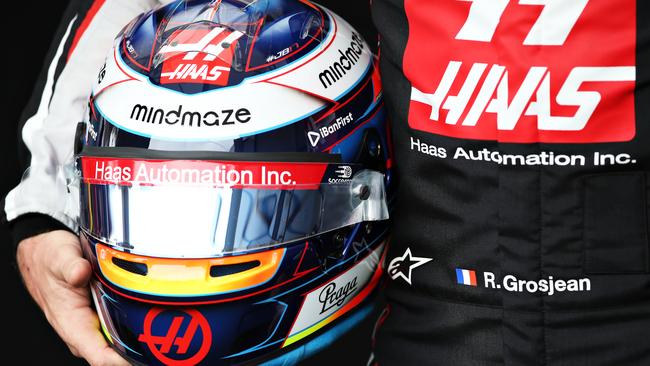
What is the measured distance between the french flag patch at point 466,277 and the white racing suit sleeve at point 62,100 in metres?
0.59

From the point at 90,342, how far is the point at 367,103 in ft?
1.69

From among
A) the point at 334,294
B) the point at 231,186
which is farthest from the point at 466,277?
the point at 231,186

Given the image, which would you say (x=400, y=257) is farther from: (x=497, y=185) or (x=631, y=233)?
(x=631, y=233)

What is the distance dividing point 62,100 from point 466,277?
0.71 metres

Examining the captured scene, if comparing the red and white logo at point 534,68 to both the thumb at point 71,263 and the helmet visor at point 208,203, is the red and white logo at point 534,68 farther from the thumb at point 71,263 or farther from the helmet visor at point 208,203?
the thumb at point 71,263

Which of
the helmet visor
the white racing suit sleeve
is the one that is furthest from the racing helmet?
the white racing suit sleeve

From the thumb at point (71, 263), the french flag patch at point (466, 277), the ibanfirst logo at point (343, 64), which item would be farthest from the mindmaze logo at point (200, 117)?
the french flag patch at point (466, 277)

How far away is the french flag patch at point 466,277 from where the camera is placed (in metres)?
1.06

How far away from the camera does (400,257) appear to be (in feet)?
3.79

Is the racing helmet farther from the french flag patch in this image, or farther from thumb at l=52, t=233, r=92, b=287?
the french flag patch

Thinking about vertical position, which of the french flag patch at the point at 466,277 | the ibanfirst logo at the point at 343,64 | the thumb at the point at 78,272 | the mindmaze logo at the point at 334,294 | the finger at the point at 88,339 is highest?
the ibanfirst logo at the point at 343,64

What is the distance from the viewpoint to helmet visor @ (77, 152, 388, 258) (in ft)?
3.53

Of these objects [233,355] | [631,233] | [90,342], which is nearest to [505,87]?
[631,233]

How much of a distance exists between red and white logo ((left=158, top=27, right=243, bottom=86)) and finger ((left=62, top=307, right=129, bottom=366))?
37cm
